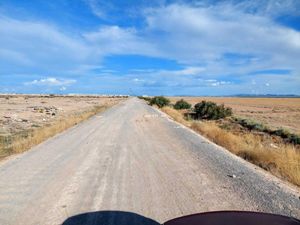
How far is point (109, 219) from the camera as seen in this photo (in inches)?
245

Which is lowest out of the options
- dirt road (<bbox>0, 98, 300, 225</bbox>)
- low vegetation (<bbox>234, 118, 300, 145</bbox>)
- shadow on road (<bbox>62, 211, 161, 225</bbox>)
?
low vegetation (<bbox>234, 118, 300, 145</bbox>)

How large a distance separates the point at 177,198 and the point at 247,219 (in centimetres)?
373

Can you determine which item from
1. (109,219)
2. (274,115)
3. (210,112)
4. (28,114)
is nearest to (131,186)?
(109,219)

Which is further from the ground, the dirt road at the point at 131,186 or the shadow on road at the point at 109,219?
the shadow on road at the point at 109,219

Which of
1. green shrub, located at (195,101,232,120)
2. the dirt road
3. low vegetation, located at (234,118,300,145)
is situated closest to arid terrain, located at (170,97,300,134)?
low vegetation, located at (234,118,300,145)

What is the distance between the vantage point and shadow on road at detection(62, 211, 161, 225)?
607 centimetres

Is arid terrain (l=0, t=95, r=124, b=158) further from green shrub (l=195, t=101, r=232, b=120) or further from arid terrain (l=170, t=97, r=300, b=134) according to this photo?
arid terrain (l=170, t=97, r=300, b=134)

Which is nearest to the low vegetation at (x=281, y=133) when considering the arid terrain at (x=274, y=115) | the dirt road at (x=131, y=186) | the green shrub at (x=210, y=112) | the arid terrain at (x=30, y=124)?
the arid terrain at (x=274, y=115)

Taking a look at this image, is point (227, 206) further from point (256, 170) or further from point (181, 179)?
point (256, 170)

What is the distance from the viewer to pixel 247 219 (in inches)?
150

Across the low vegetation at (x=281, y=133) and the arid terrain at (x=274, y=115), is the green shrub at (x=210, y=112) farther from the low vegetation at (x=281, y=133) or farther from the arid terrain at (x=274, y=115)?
the low vegetation at (x=281, y=133)

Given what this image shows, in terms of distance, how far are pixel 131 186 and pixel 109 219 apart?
7.43 ft

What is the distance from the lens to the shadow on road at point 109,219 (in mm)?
6075

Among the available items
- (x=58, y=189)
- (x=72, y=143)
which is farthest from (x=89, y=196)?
(x=72, y=143)
